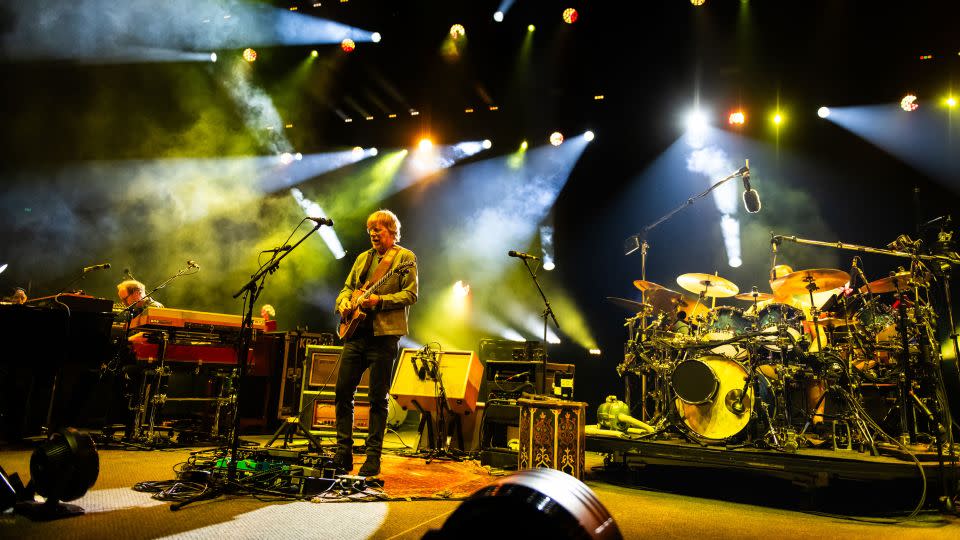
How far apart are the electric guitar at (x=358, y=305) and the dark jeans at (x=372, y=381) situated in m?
0.10

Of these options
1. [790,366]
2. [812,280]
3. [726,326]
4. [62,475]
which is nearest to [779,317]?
[726,326]

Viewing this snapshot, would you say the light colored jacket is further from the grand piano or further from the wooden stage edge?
the wooden stage edge

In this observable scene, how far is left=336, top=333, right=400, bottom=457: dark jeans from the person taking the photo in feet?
13.7

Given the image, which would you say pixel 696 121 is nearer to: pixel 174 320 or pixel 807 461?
pixel 807 461

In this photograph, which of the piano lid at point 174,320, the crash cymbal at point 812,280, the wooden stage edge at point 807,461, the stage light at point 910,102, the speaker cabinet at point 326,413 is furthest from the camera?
the stage light at point 910,102

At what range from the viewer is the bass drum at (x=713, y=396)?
15.5 ft

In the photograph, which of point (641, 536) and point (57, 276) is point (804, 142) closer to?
point (641, 536)

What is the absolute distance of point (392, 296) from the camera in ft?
13.6

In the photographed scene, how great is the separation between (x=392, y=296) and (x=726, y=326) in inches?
145

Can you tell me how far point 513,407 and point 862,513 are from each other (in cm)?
294

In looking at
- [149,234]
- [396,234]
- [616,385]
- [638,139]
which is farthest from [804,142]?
[149,234]

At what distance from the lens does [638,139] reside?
10164 mm

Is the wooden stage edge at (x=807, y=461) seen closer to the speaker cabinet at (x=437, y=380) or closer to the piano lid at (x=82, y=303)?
the speaker cabinet at (x=437, y=380)

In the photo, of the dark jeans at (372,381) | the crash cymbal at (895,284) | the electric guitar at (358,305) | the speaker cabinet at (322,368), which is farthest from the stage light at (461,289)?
the crash cymbal at (895,284)
